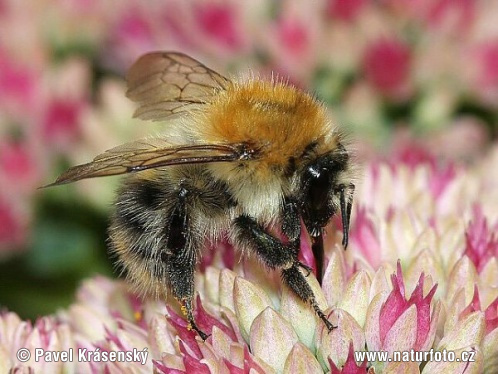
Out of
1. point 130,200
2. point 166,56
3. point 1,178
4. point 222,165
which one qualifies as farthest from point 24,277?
point 222,165

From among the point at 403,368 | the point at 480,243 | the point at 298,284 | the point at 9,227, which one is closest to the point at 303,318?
the point at 298,284

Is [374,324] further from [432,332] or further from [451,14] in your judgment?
[451,14]

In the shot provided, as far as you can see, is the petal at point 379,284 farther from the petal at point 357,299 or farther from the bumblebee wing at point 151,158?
the bumblebee wing at point 151,158

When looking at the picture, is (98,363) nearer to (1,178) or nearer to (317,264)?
(317,264)

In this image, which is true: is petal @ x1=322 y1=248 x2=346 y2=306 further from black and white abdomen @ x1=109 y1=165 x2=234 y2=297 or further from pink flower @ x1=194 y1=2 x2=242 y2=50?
pink flower @ x1=194 y1=2 x2=242 y2=50

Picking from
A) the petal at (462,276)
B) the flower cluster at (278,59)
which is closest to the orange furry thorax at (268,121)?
the petal at (462,276)

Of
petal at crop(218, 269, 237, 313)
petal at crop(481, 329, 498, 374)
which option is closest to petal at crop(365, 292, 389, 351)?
petal at crop(481, 329, 498, 374)
